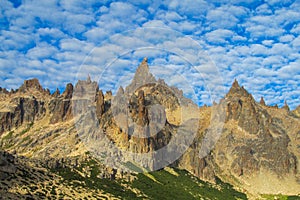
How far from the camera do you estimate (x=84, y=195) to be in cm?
13875

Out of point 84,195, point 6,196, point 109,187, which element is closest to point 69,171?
point 109,187

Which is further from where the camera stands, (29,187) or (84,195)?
(84,195)

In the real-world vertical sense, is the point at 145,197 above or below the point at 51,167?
below

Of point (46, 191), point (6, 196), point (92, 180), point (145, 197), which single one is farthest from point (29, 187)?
point (145, 197)

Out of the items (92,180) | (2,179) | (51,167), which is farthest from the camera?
(92,180)

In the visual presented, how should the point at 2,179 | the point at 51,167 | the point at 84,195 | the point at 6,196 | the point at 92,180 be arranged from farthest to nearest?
1. the point at 92,180
2. the point at 51,167
3. the point at 84,195
4. the point at 2,179
5. the point at 6,196

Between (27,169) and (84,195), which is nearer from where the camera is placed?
(27,169)

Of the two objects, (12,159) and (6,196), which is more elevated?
(12,159)

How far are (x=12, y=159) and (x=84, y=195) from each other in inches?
1273

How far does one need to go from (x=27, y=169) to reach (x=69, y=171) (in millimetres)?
51596

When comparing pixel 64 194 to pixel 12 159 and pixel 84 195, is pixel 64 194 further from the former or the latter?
pixel 12 159

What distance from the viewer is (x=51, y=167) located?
16912cm

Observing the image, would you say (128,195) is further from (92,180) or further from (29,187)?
(29,187)

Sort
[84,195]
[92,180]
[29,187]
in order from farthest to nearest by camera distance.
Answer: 1. [92,180]
2. [84,195]
3. [29,187]
